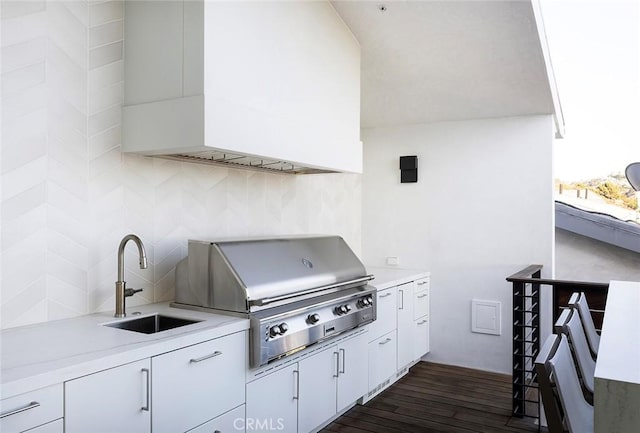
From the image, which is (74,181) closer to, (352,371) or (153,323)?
(153,323)

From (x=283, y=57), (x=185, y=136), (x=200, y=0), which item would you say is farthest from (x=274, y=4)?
(x=185, y=136)

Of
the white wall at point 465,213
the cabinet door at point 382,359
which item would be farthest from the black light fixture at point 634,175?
the cabinet door at point 382,359

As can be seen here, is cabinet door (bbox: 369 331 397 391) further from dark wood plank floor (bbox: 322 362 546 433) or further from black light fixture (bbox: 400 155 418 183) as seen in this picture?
black light fixture (bbox: 400 155 418 183)

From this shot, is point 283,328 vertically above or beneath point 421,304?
above

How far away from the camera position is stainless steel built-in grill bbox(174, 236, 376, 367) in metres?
2.43

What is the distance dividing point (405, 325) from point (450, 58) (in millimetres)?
2073

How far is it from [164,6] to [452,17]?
1.83m

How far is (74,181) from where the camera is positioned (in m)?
2.32

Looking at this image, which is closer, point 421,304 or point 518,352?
point 518,352

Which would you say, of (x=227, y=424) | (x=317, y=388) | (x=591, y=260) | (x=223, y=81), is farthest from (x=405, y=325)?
(x=223, y=81)

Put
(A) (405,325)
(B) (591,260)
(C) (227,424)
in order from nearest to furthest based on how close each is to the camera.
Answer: (C) (227,424), (A) (405,325), (B) (591,260)

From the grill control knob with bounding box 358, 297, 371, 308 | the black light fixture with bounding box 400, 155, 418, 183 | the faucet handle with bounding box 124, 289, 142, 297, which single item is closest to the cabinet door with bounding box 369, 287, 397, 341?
the grill control knob with bounding box 358, 297, 371, 308

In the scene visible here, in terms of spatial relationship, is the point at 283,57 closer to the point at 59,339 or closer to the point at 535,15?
the point at 535,15

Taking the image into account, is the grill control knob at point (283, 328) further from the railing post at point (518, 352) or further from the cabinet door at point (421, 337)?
the cabinet door at point (421, 337)
